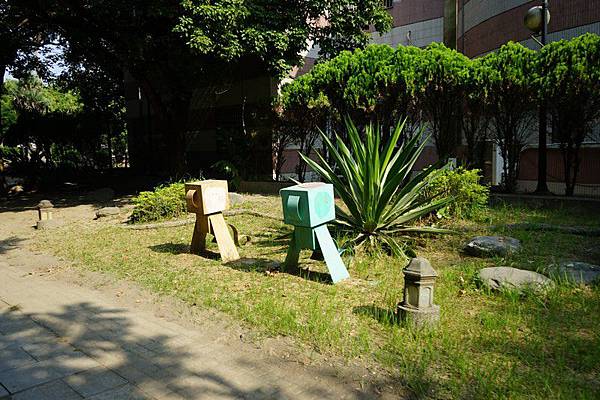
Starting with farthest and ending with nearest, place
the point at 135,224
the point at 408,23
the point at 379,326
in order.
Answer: the point at 408,23 → the point at 135,224 → the point at 379,326

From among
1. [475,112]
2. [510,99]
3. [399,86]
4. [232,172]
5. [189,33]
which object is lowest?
[232,172]

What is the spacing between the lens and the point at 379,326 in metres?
3.66

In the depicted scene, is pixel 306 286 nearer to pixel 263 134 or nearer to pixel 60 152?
pixel 263 134

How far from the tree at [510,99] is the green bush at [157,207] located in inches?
268

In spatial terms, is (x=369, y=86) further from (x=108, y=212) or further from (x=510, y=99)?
(x=108, y=212)

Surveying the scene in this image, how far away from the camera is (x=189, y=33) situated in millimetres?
10883

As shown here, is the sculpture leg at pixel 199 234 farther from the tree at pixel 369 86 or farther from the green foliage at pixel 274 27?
the green foliage at pixel 274 27

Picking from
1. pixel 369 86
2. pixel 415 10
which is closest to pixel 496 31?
pixel 369 86

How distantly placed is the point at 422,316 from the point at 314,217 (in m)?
1.63

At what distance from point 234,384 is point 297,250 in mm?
2282

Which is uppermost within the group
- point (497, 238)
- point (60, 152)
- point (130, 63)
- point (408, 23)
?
point (408, 23)

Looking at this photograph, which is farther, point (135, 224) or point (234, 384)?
point (135, 224)

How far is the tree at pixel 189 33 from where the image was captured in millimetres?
11031

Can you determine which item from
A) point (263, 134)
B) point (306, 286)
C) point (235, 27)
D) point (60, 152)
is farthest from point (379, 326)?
point (60, 152)
